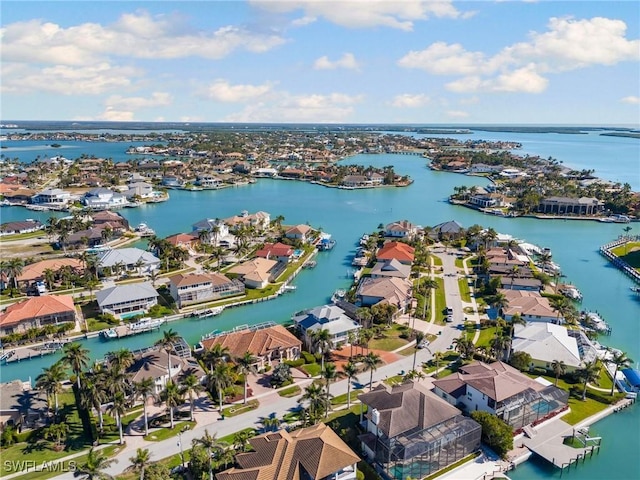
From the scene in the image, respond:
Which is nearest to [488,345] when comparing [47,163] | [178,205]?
[178,205]

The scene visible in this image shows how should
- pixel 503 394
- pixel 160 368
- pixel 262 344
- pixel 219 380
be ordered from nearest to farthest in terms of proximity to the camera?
pixel 219 380 < pixel 503 394 < pixel 160 368 < pixel 262 344

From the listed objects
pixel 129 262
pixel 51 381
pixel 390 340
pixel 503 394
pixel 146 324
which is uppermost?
pixel 51 381

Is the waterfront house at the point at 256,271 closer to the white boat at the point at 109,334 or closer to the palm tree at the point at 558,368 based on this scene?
the white boat at the point at 109,334

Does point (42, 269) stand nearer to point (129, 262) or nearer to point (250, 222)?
point (129, 262)

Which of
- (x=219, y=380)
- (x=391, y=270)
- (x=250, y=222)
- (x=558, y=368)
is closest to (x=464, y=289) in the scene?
(x=391, y=270)

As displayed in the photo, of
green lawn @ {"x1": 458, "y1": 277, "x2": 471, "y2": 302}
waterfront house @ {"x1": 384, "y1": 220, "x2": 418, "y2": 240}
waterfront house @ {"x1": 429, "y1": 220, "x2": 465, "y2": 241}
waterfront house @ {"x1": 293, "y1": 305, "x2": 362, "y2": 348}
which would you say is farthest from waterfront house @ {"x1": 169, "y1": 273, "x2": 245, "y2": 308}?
waterfront house @ {"x1": 429, "y1": 220, "x2": 465, "y2": 241}

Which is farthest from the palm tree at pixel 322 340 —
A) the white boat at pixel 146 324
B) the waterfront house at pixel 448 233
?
the waterfront house at pixel 448 233

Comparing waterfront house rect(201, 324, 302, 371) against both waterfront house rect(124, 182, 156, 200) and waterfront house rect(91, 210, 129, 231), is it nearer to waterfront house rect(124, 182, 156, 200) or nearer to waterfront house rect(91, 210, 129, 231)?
waterfront house rect(91, 210, 129, 231)
